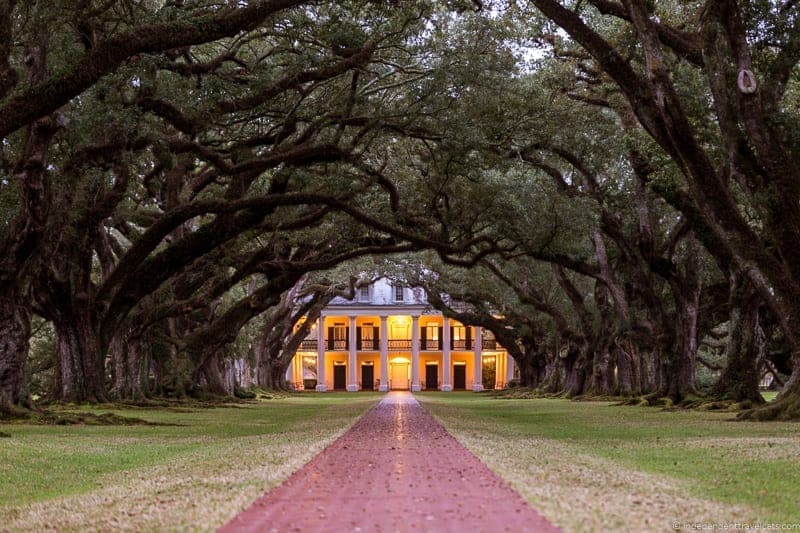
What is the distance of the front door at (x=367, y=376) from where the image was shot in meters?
81.9

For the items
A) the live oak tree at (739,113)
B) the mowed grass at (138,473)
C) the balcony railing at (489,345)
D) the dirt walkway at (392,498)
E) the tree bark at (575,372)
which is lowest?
the mowed grass at (138,473)

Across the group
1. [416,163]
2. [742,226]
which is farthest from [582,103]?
[742,226]

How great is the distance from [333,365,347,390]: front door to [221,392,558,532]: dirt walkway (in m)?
71.1

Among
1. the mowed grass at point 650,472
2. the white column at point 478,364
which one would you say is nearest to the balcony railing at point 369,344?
the white column at point 478,364

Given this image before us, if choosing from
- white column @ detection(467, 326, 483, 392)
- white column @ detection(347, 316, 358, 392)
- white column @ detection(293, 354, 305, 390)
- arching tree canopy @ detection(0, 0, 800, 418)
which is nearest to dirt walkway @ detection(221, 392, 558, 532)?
arching tree canopy @ detection(0, 0, 800, 418)

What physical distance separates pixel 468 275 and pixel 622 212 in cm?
1696

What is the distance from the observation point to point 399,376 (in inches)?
3194

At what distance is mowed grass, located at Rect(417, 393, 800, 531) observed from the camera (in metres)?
6.30

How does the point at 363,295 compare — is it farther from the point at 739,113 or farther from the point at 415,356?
the point at 739,113

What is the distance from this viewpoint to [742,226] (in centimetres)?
1533

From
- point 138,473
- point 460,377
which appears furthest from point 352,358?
point 138,473

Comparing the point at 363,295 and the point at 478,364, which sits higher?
the point at 363,295

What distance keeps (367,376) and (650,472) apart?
Result: 73802 millimetres

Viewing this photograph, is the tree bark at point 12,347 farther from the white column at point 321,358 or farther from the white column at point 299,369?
the white column at point 299,369
